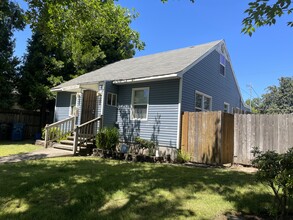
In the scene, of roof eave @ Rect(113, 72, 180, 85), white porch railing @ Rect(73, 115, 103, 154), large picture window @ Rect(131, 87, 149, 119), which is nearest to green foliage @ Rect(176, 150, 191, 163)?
large picture window @ Rect(131, 87, 149, 119)

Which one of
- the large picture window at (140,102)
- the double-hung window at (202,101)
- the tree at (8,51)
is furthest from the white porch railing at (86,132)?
the tree at (8,51)

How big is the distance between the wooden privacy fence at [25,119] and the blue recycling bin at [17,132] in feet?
2.22

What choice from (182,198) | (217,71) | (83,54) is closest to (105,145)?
(182,198)

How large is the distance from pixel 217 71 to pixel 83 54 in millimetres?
11665

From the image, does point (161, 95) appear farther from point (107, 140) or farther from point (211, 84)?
point (211, 84)

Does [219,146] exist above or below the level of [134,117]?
below

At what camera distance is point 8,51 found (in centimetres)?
1830

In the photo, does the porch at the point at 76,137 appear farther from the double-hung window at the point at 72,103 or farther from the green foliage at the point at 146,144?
the green foliage at the point at 146,144

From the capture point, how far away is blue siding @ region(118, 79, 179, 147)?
11.1 metres

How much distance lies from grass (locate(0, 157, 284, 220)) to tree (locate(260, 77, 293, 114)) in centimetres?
5275

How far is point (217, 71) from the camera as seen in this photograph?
48.1 feet

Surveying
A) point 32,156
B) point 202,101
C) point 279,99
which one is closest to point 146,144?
point 202,101

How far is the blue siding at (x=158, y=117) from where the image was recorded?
11078 mm

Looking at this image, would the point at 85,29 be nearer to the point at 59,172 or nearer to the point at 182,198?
the point at 59,172
